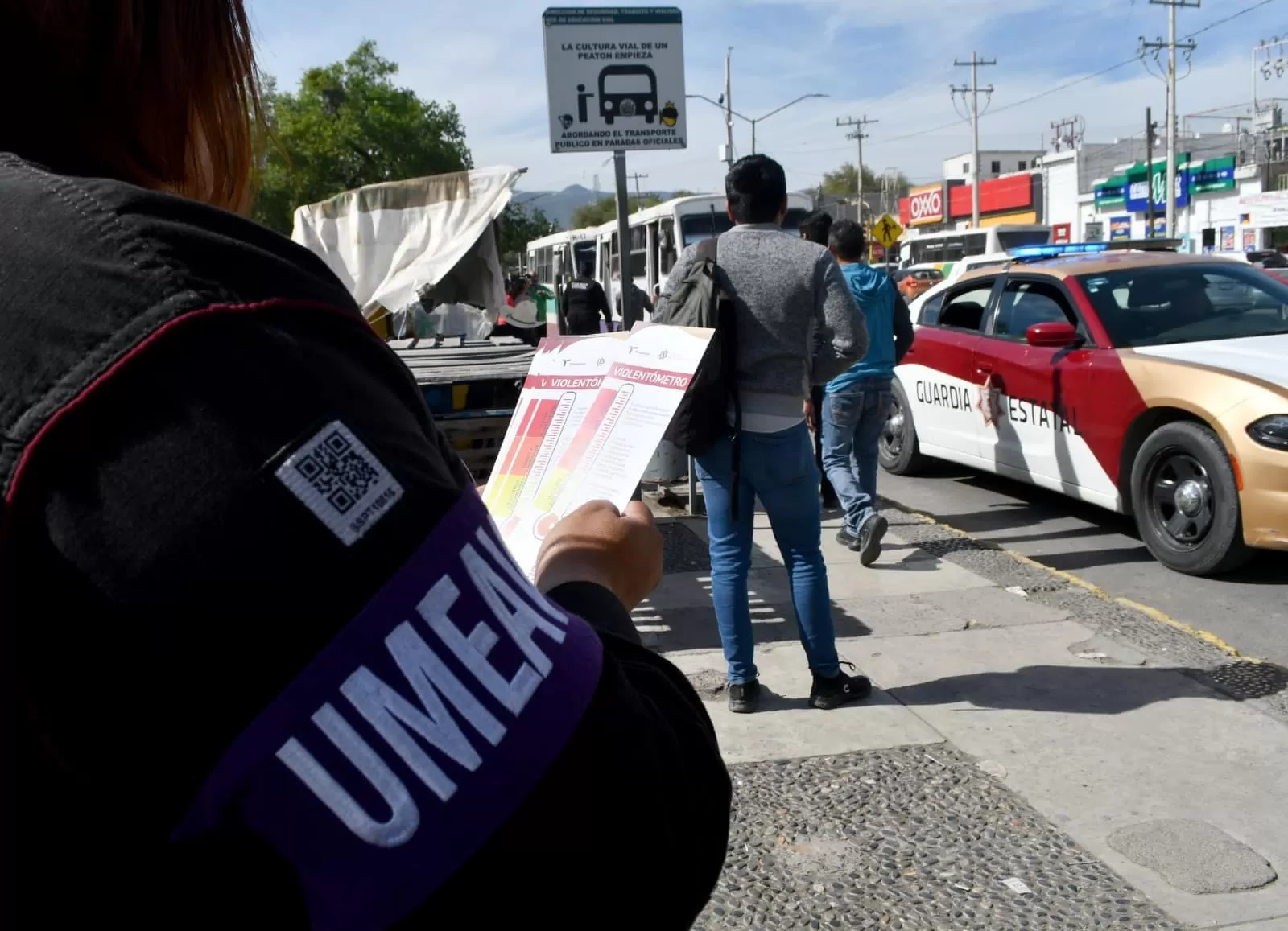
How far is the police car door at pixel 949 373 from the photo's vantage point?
832 cm

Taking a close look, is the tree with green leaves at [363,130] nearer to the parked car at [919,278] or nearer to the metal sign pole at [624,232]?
the parked car at [919,278]

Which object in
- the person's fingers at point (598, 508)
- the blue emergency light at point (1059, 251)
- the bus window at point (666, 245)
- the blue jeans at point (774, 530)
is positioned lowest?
the blue jeans at point (774, 530)

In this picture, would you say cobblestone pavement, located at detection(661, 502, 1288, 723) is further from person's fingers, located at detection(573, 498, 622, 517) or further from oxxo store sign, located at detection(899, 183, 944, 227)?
oxxo store sign, located at detection(899, 183, 944, 227)

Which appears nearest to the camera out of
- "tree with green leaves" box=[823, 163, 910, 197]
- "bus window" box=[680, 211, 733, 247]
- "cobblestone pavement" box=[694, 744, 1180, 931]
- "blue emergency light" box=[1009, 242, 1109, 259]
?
"cobblestone pavement" box=[694, 744, 1180, 931]

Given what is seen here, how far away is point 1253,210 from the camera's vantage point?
46.6 meters

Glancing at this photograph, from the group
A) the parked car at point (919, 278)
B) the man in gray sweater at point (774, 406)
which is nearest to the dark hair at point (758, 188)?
the man in gray sweater at point (774, 406)

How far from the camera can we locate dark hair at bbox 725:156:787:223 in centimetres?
445

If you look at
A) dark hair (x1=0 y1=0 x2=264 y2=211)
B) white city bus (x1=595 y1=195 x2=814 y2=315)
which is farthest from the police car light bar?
dark hair (x1=0 y1=0 x2=264 y2=211)

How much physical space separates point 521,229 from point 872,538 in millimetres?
43337

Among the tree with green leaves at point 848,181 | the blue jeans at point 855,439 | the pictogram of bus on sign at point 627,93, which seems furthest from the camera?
the tree with green leaves at point 848,181

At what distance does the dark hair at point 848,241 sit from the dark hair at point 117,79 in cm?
639

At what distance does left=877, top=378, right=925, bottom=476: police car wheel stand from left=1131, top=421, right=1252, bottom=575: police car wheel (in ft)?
9.37

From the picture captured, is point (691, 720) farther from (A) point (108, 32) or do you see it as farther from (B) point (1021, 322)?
(B) point (1021, 322)

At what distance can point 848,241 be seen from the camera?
6969 millimetres
